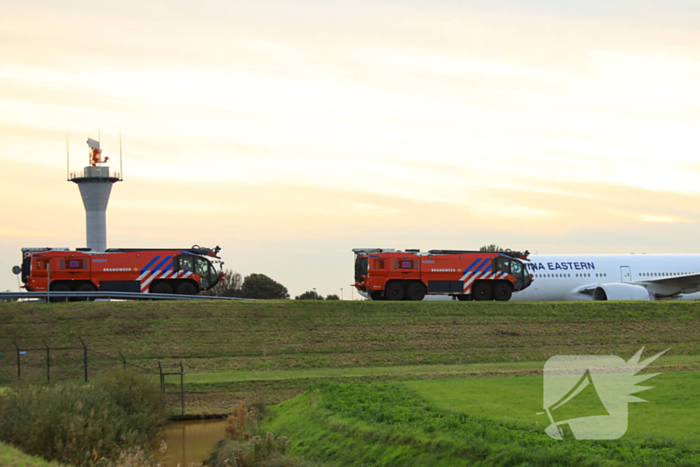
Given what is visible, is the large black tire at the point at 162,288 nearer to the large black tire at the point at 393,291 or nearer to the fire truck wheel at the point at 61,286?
the fire truck wheel at the point at 61,286

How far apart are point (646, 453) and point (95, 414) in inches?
576

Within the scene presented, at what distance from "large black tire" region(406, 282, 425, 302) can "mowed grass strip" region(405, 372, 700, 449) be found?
15.3m

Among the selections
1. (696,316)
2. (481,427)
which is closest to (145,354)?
(481,427)

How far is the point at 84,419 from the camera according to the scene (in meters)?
19.0

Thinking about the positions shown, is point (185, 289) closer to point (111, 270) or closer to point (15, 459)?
point (111, 270)

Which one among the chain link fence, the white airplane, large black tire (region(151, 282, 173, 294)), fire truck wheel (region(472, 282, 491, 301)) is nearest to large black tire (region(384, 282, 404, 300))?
fire truck wheel (region(472, 282, 491, 301))

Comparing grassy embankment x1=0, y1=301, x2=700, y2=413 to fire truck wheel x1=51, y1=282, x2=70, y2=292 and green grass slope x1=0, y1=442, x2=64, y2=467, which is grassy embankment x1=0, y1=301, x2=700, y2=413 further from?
green grass slope x1=0, y1=442, x2=64, y2=467

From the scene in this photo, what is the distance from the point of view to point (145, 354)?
2959cm

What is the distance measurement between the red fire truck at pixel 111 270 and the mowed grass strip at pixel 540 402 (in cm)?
1926

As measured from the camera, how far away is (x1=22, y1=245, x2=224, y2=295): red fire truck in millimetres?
37938

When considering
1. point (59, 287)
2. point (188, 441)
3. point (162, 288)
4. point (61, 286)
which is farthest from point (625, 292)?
point (59, 287)

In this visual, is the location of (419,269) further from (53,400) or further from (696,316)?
(53,400)

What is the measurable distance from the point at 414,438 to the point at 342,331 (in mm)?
18047

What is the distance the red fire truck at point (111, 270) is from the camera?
3794 cm
